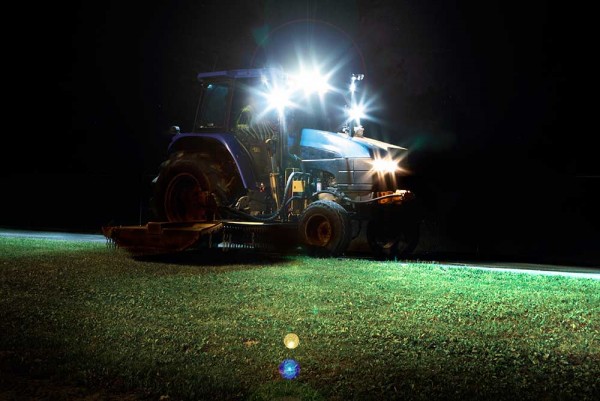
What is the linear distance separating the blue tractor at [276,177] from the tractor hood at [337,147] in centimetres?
2

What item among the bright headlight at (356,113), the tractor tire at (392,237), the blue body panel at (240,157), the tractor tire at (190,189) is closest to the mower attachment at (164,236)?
the tractor tire at (190,189)

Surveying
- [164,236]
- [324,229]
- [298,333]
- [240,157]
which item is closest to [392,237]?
[324,229]

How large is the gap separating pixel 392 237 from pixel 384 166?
1951 millimetres

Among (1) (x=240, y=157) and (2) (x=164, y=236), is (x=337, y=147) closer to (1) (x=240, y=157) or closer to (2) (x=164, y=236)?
(1) (x=240, y=157)

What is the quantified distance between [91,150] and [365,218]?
2248 cm

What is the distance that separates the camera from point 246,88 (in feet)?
46.0

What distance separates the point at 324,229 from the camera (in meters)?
13.5

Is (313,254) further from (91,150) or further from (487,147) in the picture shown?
(91,150)

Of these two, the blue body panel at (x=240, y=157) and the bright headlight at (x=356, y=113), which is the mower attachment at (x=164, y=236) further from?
the bright headlight at (x=356, y=113)

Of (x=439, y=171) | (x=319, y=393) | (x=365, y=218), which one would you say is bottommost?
(x=319, y=393)

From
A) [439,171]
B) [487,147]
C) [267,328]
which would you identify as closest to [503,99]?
[487,147]

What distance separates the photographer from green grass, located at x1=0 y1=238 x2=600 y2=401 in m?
5.18

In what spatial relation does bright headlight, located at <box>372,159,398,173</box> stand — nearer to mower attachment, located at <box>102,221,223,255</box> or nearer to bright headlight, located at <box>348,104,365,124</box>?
bright headlight, located at <box>348,104,365,124</box>

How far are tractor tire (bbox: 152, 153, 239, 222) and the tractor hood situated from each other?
167 cm
